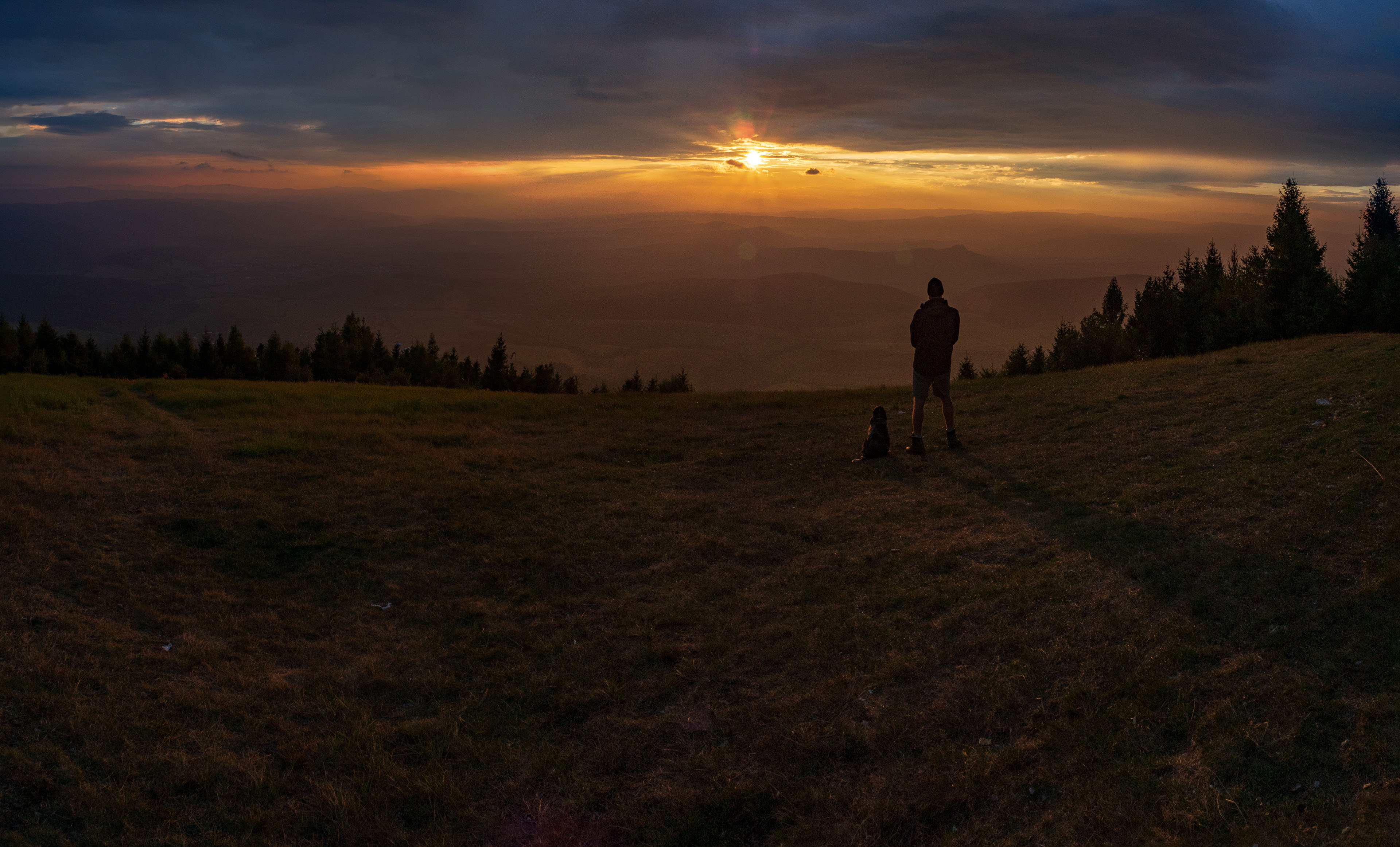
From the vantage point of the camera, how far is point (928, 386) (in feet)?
44.0

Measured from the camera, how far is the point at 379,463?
13.9 metres

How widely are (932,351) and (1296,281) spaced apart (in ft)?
78.0

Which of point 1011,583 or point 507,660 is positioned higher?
point 1011,583

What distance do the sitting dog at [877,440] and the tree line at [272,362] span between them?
1828 centimetres

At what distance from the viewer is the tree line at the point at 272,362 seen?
2853cm

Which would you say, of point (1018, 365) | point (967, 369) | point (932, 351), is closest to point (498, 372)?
point (967, 369)

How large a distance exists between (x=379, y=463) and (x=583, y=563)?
6.16 metres

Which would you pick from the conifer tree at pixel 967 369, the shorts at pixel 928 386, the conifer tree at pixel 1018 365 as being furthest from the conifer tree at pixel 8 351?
the conifer tree at pixel 967 369

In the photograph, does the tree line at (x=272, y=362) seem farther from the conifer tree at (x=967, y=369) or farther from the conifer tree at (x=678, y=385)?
the conifer tree at (x=967, y=369)

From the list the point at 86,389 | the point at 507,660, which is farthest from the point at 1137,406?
the point at 86,389

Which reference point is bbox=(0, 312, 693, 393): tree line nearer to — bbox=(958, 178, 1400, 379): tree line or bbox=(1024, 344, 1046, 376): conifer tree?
bbox=(1024, 344, 1046, 376): conifer tree

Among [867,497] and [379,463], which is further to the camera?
[379,463]

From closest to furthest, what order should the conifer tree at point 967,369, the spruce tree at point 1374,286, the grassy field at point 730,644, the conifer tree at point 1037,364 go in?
the grassy field at point 730,644
the spruce tree at point 1374,286
the conifer tree at point 1037,364
the conifer tree at point 967,369

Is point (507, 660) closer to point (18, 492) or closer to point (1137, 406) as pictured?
point (18, 492)
